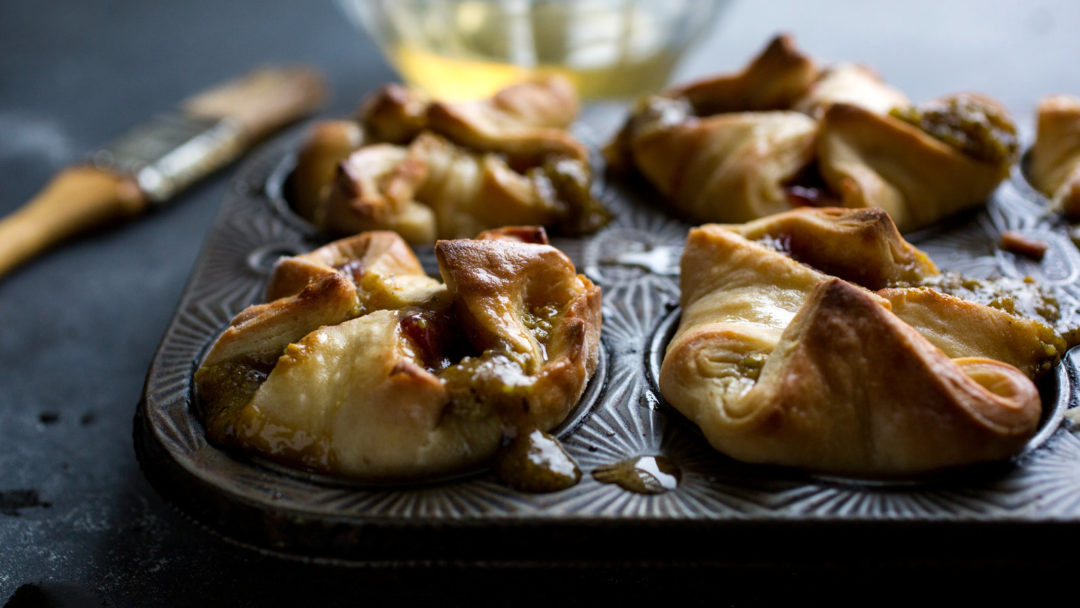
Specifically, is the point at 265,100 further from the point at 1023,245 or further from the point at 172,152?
the point at 1023,245

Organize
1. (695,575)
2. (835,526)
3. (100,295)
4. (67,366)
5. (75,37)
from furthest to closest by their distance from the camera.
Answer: (75,37)
(100,295)
(67,366)
(695,575)
(835,526)

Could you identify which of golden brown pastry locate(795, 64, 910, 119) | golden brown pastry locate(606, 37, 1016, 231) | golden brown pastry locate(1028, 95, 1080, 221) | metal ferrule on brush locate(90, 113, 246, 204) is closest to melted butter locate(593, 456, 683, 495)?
golden brown pastry locate(606, 37, 1016, 231)

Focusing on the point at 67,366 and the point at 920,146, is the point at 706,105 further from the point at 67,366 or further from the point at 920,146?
the point at 67,366

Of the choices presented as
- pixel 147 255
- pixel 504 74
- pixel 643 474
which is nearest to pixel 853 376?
pixel 643 474

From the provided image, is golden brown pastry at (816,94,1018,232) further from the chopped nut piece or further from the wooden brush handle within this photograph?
the wooden brush handle

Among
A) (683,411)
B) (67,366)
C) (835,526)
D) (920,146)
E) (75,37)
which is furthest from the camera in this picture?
(75,37)

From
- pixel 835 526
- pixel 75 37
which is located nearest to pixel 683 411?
pixel 835 526
